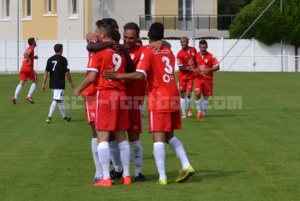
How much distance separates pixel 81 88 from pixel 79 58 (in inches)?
1404

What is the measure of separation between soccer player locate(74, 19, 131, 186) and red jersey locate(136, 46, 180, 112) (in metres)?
0.37

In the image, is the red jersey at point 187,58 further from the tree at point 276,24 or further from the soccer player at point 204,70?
the tree at point 276,24

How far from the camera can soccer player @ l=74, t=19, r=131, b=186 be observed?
7504 mm

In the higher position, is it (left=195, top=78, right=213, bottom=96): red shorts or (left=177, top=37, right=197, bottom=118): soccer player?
(left=177, top=37, right=197, bottom=118): soccer player

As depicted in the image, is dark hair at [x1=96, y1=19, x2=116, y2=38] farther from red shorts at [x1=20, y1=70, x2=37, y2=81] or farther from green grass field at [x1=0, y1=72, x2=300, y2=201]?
red shorts at [x1=20, y1=70, x2=37, y2=81]

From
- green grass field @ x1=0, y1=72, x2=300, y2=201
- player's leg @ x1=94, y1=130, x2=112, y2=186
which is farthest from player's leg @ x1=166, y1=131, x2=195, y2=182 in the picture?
player's leg @ x1=94, y1=130, x2=112, y2=186

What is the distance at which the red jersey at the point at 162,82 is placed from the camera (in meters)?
7.73

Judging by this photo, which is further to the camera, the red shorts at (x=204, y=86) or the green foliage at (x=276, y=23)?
the green foliage at (x=276, y=23)

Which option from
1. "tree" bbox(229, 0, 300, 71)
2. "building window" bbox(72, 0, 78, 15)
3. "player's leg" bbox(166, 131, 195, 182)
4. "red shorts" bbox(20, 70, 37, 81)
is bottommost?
"player's leg" bbox(166, 131, 195, 182)

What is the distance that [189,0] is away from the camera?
4956cm

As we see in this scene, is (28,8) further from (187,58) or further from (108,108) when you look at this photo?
(108,108)

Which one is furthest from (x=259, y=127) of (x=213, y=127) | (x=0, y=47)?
(x=0, y=47)

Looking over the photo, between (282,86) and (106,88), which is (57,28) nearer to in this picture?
(282,86)

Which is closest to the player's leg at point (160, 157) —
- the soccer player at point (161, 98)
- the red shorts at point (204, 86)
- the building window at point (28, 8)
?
the soccer player at point (161, 98)
